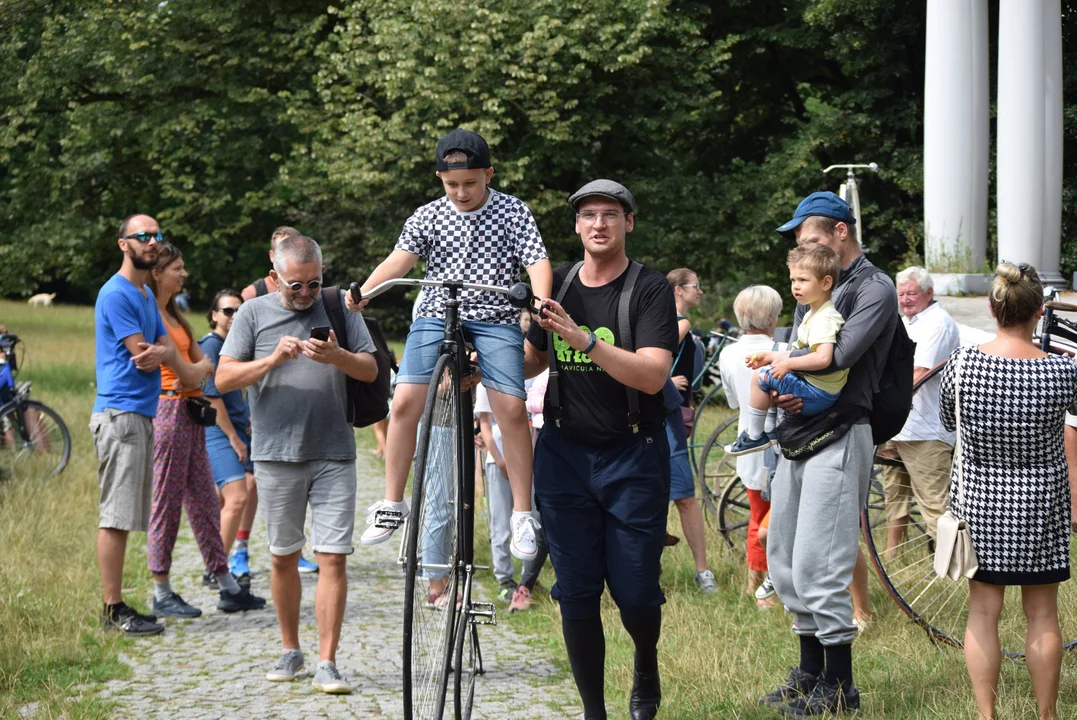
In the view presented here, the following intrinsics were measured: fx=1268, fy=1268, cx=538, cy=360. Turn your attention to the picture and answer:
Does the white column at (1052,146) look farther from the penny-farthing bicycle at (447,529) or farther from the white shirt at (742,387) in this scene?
the penny-farthing bicycle at (447,529)

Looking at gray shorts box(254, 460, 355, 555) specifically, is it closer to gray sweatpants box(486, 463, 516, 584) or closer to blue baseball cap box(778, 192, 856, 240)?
gray sweatpants box(486, 463, 516, 584)

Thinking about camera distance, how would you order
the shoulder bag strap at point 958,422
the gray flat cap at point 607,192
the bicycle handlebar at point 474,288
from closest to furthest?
the bicycle handlebar at point 474,288 → the gray flat cap at point 607,192 → the shoulder bag strap at point 958,422

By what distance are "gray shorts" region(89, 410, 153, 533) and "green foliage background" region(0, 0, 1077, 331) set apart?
1401 cm

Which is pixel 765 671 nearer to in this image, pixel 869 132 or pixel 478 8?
pixel 869 132

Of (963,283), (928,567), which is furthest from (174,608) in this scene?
(963,283)

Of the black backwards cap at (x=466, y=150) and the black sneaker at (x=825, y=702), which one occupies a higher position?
the black backwards cap at (x=466, y=150)

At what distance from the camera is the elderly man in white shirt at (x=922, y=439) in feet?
25.2

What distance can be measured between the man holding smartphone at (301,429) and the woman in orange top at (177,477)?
5.70 ft

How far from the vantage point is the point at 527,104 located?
82.9ft

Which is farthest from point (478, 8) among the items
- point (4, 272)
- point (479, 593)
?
point (479, 593)

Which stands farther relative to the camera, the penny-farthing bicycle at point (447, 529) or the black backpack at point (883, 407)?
the black backpack at point (883, 407)

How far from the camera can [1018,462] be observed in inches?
196

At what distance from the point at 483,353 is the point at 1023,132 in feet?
34.8

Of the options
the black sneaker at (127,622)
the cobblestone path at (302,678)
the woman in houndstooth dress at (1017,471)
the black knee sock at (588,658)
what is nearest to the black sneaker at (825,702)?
the woman in houndstooth dress at (1017,471)
